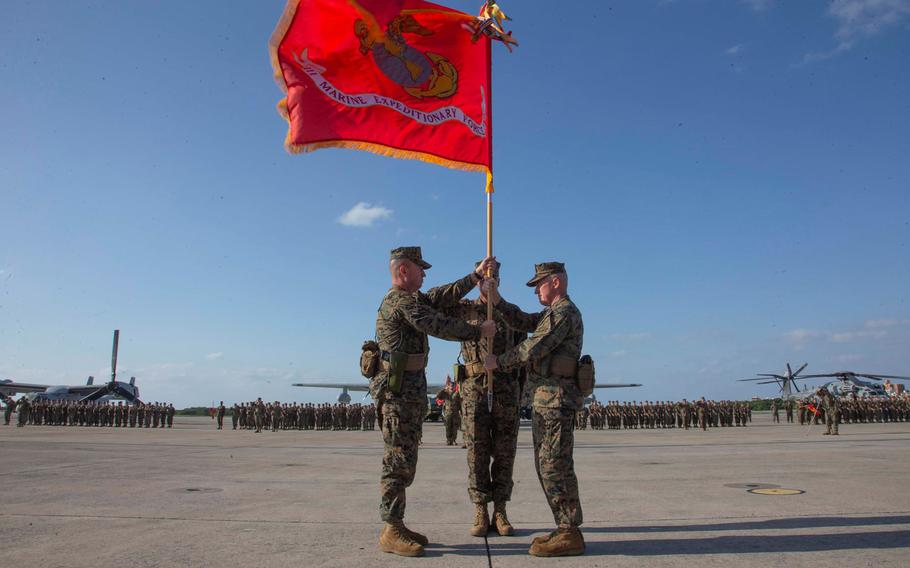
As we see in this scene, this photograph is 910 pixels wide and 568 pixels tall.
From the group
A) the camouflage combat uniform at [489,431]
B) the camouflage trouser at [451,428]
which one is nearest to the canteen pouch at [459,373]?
the camouflage combat uniform at [489,431]

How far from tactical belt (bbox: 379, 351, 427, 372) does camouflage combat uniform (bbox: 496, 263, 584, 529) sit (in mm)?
608

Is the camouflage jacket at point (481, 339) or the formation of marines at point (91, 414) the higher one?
the camouflage jacket at point (481, 339)

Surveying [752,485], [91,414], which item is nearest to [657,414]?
[752,485]

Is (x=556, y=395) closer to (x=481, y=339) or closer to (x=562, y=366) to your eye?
(x=562, y=366)

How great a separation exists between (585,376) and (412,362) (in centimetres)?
129

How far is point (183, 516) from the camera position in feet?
15.5

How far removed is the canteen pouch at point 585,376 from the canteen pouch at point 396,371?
4.22ft

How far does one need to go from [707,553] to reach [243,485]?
5318 mm

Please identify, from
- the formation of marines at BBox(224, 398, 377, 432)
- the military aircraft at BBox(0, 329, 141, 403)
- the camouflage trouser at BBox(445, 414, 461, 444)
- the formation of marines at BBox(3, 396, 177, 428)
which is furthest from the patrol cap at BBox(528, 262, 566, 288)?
the military aircraft at BBox(0, 329, 141, 403)

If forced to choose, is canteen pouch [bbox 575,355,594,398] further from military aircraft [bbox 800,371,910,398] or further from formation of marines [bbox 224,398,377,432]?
military aircraft [bbox 800,371,910,398]

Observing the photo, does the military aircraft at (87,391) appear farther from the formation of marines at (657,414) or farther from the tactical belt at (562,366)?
the tactical belt at (562,366)

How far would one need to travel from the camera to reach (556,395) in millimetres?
4035

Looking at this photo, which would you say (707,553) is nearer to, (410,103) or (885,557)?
(885,557)

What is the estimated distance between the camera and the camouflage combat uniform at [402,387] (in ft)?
13.1
